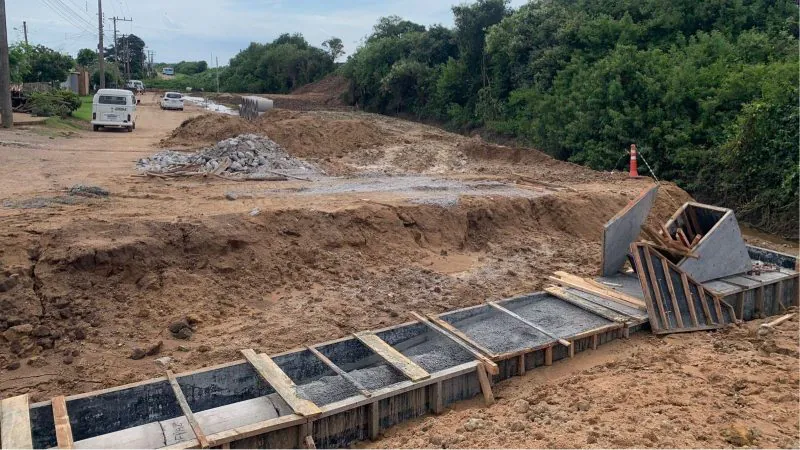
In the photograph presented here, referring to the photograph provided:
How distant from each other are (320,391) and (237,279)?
108 inches

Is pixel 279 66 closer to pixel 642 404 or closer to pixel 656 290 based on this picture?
pixel 656 290

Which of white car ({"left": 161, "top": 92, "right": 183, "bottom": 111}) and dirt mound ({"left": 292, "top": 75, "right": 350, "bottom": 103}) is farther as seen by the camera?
dirt mound ({"left": 292, "top": 75, "right": 350, "bottom": 103})

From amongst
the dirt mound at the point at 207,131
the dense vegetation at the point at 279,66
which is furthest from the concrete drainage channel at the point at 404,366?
the dense vegetation at the point at 279,66

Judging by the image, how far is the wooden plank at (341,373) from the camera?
210 inches

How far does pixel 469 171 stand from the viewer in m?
15.6

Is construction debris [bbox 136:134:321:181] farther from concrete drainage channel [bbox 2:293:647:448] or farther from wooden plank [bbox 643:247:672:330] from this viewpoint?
wooden plank [bbox 643:247:672:330]

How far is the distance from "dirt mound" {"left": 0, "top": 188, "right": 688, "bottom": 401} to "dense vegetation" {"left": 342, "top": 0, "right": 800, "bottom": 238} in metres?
5.52

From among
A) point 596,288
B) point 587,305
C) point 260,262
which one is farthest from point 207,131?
point 587,305

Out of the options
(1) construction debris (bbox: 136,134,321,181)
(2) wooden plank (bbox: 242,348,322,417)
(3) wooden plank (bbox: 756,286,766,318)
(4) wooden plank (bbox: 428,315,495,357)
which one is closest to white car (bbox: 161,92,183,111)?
(1) construction debris (bbox: 136,134,321,181)

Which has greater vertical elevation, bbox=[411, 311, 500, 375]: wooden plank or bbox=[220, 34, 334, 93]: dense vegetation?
bbox=[220, 34, 334, 93]: dense vegetation

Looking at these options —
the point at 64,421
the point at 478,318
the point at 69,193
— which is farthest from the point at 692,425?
the point at 69,193

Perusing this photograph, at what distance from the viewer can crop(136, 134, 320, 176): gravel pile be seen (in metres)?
13.5

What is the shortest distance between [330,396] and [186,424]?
1.21m

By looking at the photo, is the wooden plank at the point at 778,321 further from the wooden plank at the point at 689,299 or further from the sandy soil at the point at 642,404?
the wooden plank at the point at 689,299
